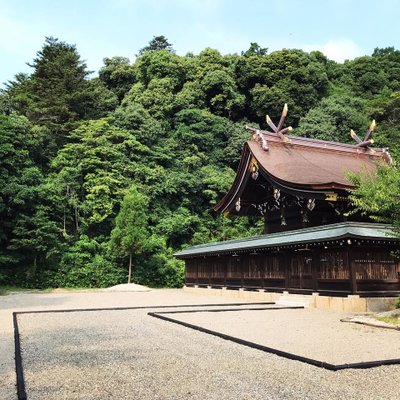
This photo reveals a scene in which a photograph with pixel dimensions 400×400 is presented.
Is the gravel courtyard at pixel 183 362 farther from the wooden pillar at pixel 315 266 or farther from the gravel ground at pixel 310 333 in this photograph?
the wooden pillar at pixel 315 266

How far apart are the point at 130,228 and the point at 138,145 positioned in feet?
32.4

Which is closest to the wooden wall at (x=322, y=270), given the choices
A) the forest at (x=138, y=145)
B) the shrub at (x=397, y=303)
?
the shrub at (x=397, y=303)

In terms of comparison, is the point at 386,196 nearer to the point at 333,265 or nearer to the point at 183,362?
the point at 333,265

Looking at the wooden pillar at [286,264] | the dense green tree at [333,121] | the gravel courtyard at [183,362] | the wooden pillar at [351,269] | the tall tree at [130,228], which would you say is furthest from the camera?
the dense green tree at [333,121]

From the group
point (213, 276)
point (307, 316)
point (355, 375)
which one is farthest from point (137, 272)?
point (355, 375)

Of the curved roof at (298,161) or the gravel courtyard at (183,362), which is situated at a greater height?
the curved roof at (298,161)

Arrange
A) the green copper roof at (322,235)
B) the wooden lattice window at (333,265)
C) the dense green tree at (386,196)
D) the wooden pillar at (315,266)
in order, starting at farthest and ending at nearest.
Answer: the wooden pillar at (315,266) < the wooden lattice window at (333,265) < the green copper roof at (322,235) < the dense green tree at (386,196)

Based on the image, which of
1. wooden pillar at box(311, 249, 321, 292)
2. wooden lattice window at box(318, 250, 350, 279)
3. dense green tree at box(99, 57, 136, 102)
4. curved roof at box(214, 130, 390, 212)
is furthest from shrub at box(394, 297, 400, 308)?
dense green tree at box(99, 57, 136, 102)

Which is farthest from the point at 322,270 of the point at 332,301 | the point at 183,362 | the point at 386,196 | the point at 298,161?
the point at 183,362

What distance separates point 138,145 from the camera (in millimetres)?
33062

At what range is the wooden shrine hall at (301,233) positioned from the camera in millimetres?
12344

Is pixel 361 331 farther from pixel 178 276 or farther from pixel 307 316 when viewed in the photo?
pixel 178 276

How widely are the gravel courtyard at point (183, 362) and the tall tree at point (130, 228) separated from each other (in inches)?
618

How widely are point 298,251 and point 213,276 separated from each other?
7.72 meters
